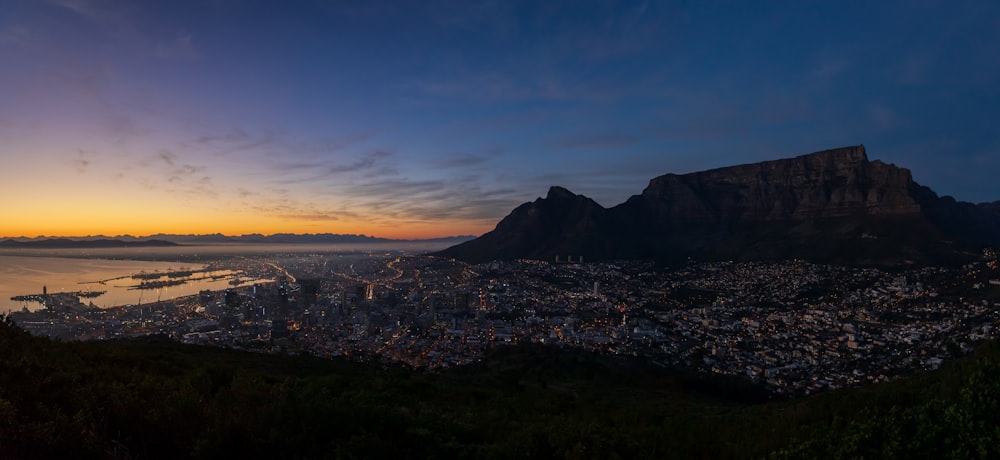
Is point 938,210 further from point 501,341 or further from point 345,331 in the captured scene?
point 345,331

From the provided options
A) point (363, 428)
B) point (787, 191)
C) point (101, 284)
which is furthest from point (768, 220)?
point (101, 284)

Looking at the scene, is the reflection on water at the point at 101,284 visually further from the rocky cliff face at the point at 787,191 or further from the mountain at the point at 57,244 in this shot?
the rocky cliff face at the point at 787,191

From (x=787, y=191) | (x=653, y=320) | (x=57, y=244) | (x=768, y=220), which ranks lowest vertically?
(x=653, y=320)

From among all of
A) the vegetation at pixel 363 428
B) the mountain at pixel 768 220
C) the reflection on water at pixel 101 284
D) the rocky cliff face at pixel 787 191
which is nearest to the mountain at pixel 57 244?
the reflection on water at pixel 101 284

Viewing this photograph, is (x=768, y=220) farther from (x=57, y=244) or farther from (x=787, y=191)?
(x=57, y=244)

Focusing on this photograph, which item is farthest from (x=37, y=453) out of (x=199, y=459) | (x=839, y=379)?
(x=839, y=379)

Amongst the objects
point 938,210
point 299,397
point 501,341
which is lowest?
point 501,341
